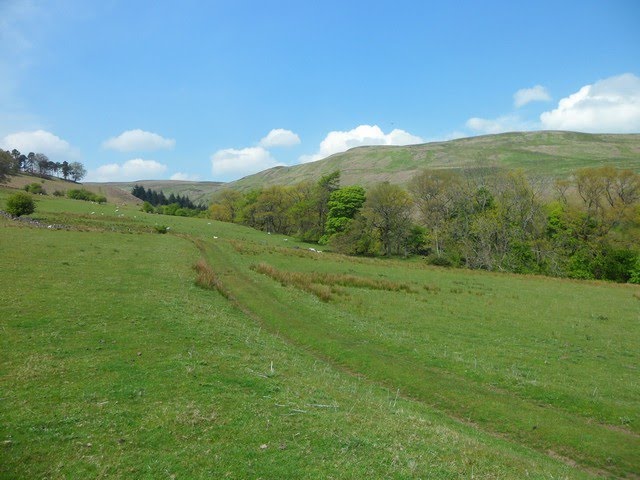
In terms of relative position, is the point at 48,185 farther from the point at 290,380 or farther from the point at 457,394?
the point at 457,394

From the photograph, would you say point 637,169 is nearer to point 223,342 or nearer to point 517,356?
point 517,356

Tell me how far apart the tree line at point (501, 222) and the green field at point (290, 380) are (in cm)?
3915

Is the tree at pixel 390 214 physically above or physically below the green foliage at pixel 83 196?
below

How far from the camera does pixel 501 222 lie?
72562 millimetres

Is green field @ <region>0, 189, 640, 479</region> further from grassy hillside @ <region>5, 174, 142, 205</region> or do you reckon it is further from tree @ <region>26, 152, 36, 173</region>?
tree @ <region>26, 152, 36, 173</region>

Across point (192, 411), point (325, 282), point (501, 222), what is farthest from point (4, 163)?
point (192, 411)

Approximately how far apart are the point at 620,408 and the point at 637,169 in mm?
200804

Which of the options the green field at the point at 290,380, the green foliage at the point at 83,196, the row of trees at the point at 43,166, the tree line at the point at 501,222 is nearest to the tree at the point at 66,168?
the row of trees at the point at 43,166

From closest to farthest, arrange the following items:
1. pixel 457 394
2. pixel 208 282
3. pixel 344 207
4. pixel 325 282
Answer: pixel 457 394 → pixel 208 282 → pixel 325 282 → pixel 344 207

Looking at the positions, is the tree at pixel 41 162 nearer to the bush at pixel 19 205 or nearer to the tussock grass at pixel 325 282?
the bush at pixel 19 205

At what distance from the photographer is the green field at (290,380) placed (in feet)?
26.4

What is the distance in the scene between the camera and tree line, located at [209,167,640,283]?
64938 millimetres

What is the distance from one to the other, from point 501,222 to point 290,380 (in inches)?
2755

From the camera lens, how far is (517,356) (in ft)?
65.0
